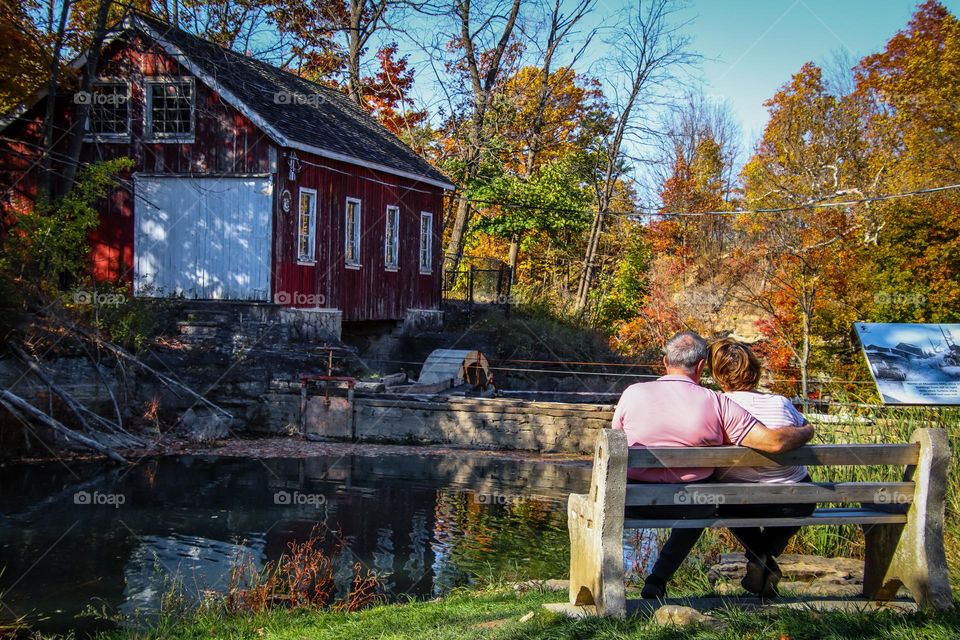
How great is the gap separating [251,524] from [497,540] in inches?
124

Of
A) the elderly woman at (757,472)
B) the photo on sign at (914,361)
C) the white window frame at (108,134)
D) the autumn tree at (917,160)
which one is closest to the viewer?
the elderly woman at (757,472)

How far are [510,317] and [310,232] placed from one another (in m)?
7.92

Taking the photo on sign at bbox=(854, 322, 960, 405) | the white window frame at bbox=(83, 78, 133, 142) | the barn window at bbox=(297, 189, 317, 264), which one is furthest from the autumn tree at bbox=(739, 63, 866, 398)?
the white window frame at bbox=(83, 78, 133, 142)

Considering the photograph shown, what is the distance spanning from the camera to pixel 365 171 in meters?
23.2

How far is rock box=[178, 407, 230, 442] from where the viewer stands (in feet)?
57.2

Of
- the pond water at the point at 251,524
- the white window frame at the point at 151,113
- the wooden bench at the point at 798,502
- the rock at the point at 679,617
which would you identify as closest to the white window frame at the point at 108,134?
the white window frame at the point at 151,113

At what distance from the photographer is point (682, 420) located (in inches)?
209

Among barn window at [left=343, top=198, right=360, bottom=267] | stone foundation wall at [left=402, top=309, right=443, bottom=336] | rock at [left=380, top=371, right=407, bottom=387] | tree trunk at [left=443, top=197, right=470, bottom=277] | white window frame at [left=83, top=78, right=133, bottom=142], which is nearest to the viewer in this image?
rock at [left=380, top=371, right=407, bottom=387]

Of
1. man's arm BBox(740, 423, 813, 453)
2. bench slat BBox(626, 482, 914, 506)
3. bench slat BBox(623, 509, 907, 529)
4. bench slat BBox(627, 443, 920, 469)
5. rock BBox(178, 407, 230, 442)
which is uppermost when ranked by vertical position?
man's arm BBox(740, 423, 813, 453)

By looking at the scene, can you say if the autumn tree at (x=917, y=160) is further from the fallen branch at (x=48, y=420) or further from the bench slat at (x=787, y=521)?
the fallen branch at (x=48, y=420)

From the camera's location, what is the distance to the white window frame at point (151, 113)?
65.6 feet

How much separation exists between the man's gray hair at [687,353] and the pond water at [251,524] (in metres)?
4.18

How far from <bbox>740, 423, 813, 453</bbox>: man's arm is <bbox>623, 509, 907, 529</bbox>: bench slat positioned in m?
0.47

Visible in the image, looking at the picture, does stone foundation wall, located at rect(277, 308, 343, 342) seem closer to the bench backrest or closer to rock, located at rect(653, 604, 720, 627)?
the bench backrest
